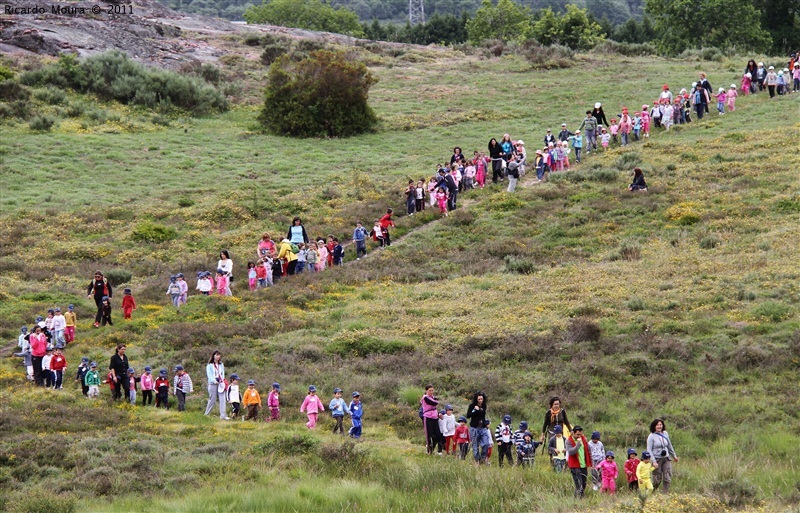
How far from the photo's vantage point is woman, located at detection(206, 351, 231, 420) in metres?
20.1

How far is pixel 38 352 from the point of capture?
71.4ft

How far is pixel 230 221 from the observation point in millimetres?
35594

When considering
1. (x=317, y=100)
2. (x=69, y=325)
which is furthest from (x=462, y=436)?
(x=317, y=100)

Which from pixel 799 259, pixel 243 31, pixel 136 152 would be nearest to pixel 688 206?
pixel 799 259

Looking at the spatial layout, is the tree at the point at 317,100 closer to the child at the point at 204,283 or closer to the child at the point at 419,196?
the child at the point at 419,196

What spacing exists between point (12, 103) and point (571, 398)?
36847 millimetres

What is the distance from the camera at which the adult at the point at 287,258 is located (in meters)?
29.8

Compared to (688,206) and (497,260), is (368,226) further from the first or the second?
(688,206)

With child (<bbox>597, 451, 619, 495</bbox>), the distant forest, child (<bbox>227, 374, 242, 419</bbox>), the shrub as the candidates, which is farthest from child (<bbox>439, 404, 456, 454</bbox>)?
the distant forest

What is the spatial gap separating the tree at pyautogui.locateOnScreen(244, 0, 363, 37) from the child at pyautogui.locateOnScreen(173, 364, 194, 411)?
103 metres

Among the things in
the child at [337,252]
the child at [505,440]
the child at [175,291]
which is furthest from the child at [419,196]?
the child at [505,440]

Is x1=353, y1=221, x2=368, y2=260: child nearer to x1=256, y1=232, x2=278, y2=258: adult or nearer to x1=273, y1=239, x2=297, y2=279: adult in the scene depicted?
x1=273, y1=239, x2=297, y2=279: adult

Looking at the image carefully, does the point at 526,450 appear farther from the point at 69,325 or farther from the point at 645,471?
the point at 69,325

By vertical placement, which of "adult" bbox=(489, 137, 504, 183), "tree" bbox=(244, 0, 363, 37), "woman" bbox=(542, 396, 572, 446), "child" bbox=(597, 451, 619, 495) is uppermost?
"tree" bbox=(244, 0, 363, 37)
